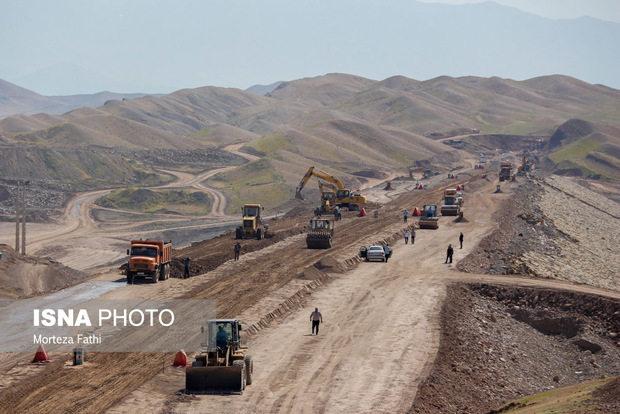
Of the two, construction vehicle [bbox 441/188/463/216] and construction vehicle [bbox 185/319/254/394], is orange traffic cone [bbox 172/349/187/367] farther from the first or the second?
construction vehicle [bbox 441/188/463/216]

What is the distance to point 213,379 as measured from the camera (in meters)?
23.7

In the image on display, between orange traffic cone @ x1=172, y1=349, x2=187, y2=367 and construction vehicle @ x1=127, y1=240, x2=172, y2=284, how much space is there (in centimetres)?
1705

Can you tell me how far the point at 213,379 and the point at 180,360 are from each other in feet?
13.2

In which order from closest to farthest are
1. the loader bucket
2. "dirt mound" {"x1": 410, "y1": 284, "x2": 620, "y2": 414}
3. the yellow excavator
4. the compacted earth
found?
the loader bucket → the compacted earth → "dirt mound" {"x1": 410, "y1": 284, "x2": 620, "y2": 414} → the yellow excavator

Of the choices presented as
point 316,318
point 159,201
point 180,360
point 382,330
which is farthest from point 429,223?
point 159,201

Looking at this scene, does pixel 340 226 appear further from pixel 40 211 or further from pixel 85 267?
pixel 40 211

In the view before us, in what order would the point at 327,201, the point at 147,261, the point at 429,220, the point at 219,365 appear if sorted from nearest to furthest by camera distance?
the point at 219,365 → the point at 147,261 → the point at 429,220 → the point at 327,201

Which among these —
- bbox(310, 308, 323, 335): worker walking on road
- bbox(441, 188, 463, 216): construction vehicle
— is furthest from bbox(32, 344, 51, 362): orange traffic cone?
bbox(441, 188, 463, 216): construction vehicle

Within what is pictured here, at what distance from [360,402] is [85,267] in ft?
179

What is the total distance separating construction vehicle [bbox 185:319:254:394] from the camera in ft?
77.6

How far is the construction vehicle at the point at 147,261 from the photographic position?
43.8m

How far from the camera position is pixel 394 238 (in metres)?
63.7

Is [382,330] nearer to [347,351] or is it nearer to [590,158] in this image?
[347,351]

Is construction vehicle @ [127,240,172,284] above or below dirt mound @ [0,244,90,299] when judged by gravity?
above
